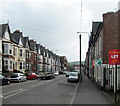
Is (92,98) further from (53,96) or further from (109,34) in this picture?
(109,34)

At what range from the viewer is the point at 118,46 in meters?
16.4

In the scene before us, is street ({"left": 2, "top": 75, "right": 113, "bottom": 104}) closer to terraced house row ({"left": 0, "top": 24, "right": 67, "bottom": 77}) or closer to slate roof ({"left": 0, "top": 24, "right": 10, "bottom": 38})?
terraced house row ({"left": 0, "top": 24, "right": 67, "bottom": 77})

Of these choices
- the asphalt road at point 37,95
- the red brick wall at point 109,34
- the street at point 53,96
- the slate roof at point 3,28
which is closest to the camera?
the asphalt road at point 37,95

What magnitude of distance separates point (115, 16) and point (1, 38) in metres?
21.2

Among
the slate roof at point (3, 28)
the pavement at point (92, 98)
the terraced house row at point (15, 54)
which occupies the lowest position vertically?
the pavement at point (92, 98)

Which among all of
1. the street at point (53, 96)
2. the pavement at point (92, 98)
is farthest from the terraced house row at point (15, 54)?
the pavement at point (92, 98)

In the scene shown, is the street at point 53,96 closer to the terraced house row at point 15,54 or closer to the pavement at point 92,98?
the pavement at point 92,98

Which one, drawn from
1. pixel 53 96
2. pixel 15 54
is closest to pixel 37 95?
pixel 53 96

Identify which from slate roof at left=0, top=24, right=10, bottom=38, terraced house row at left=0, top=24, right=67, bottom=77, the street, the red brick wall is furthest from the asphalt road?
slate roof at left=0, top=24, right=10, bottom=38

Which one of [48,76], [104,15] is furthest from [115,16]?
[48,76]

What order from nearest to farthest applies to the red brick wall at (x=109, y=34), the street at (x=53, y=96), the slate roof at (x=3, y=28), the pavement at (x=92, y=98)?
the street at (x=53, y=96) → the pavement at (x=92, y=98) → the red brick wall at (x=109, y=34) → the slate roof at (x=3, y=28)

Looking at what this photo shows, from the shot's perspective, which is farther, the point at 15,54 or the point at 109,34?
the point at 15,54

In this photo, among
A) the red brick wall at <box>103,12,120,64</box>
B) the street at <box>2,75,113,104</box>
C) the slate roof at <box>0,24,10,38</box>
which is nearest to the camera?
the street at <box>2,75,113,104</box>

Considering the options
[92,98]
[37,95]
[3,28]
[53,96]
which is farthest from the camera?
[3,28]
